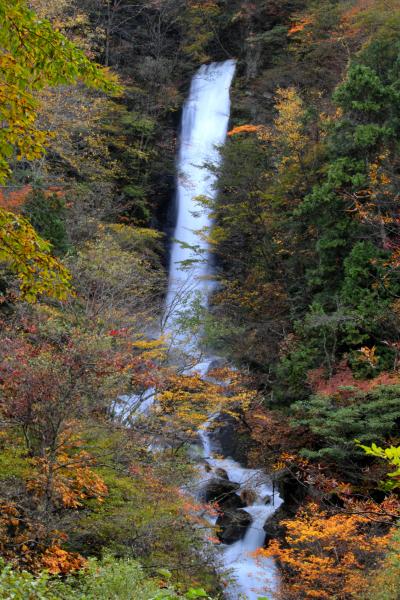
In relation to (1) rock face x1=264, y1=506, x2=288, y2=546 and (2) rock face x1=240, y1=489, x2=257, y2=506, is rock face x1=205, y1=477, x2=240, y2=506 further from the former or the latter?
(1) rock face x1=264, y1=506, x2=288, y2=546

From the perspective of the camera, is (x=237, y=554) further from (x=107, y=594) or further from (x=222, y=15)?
(x=222, y=15)

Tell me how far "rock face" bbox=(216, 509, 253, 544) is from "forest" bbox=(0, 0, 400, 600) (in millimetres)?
45

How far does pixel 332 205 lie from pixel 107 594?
11303 millimetres

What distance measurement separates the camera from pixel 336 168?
14.1 m

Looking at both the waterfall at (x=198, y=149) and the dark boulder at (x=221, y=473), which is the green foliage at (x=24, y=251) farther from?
the waterfall at (x=198, y=149)

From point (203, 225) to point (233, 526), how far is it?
1441 centimetres

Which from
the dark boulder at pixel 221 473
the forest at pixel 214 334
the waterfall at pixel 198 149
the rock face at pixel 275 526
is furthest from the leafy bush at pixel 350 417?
the waterfall at pixel 198 149

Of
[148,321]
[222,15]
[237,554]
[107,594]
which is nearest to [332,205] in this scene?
[148,321]

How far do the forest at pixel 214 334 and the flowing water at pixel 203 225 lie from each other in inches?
10.3

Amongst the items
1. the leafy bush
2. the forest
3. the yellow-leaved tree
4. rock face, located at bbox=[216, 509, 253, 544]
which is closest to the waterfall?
the forest

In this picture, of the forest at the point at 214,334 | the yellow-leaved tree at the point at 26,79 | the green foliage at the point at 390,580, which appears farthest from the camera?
the green foliage at the point at 390,580

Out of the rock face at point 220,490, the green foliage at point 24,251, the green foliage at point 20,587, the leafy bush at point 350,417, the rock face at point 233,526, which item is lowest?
the rock face at point 233,526

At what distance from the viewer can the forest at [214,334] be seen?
21.0 feet

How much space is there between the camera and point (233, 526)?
13.3 meters
